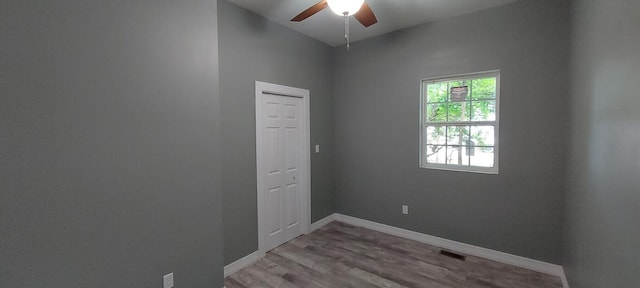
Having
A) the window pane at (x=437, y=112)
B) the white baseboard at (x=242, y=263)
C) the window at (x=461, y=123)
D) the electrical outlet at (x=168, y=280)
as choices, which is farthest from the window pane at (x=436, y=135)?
the electrical outlet at (x=168, y=280)

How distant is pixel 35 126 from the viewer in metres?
1.30

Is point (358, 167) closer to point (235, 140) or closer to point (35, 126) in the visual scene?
point (235, 140)

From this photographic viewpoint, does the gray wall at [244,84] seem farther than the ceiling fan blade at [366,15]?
Yes

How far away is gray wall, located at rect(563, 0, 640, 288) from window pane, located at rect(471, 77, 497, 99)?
733 millimetres

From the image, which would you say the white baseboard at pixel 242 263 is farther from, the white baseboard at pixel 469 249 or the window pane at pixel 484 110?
the window pane at pixel 484 110

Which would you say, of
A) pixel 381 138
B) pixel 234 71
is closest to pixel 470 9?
pixel 381 138

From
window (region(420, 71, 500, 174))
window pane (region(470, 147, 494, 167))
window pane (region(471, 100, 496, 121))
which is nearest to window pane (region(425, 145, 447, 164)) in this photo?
window (region(420, 71, 500, 174))

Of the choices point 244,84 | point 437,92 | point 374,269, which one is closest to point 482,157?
point 437,92

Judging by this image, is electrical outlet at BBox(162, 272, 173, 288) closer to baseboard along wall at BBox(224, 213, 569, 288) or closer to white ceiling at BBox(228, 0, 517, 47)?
baseboard along wall at BBox(224, 213, 569, 288)

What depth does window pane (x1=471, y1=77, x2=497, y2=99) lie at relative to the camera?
9.39 ft

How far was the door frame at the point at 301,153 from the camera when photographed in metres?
2.93

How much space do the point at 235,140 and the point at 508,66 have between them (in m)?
3.06

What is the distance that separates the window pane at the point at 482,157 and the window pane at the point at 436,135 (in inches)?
14.5

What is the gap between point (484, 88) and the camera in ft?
9.55
